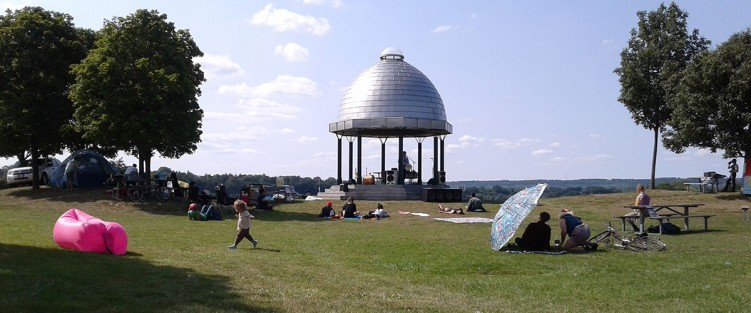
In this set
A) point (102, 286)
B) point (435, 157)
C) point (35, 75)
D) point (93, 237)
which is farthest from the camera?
point (435, 157)

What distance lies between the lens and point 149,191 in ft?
128

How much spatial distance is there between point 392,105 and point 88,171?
Answer: 76.3 feet

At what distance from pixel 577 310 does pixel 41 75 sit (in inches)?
1602

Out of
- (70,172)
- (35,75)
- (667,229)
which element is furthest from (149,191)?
(667,229)

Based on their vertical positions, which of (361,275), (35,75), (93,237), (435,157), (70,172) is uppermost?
(35,75)

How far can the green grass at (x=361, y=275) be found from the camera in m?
9.68

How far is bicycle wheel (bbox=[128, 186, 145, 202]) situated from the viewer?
3731cm

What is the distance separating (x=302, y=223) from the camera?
2909cm

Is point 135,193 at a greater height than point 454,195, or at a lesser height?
greater

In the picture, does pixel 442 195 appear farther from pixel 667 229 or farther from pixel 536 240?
pixel 536 240

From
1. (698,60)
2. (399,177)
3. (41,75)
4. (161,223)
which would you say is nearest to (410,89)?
(399,177)

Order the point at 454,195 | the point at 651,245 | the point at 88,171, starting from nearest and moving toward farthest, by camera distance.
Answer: the point at 651,245, the point at 454,195, the point at 88,171

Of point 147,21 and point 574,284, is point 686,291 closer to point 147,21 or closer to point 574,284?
point 574,284

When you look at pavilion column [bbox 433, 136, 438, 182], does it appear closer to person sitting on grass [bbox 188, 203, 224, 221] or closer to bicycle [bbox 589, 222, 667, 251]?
person sitting on grass [bbox 188, 203, 224, 221]
